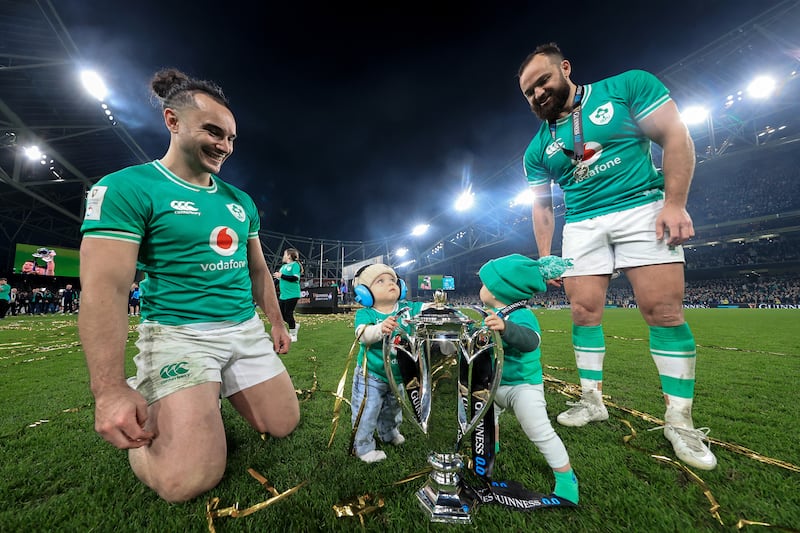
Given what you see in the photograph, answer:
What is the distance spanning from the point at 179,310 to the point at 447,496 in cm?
144

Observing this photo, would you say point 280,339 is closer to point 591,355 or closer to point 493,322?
point 493,322

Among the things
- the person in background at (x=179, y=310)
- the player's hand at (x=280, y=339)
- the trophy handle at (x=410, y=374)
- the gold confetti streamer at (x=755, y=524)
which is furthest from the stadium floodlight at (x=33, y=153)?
the gold confetti streamer at (x=755, y=524)

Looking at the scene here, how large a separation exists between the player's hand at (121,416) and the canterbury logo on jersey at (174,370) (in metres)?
0.20

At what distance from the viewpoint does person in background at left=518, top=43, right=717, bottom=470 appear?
1.62 metres

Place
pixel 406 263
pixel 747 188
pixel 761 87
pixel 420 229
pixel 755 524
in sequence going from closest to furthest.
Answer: pixel 755 524 → pixel 761 87 → pixel 747 188 → pixel 420 229 → pixel 406 263

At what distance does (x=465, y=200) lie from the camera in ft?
77.2

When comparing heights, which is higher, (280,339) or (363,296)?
(363,296)

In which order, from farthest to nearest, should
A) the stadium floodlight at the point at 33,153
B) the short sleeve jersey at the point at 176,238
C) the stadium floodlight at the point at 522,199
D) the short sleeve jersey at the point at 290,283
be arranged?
the stadium floodlight at the point at 522,199
the stadium floodlight at the point at 33,153
the short sleeve jersey at the point at 290,283
the short sleeve jersey at the point at 176,238

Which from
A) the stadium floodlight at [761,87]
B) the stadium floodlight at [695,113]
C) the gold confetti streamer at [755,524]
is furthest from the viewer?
the stadium floodlight at [695,113]

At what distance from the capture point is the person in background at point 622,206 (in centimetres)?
162

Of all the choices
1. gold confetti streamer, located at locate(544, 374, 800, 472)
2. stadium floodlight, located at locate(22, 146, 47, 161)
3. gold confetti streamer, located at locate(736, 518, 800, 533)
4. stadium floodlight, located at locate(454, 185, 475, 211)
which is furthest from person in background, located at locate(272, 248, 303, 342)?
stadium floodlight, located at locate(454, 185, 475, 211)

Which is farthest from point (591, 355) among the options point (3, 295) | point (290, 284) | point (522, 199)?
point (522, 199)

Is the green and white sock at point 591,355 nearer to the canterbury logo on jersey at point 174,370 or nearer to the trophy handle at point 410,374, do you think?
the trophy handle at point 410,374

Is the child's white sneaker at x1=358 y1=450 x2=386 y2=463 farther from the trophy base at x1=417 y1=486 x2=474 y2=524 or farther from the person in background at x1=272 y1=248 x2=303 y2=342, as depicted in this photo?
the person in background at x1=272 y1=248 x2=303 y2=342
